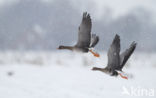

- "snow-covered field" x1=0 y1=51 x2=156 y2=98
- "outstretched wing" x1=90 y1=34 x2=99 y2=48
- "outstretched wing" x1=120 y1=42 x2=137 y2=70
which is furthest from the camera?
"snow-covered field" x1=0 y1=51 x2=156 y2=98

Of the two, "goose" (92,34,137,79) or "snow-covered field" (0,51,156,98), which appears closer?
"goose" (92,34,137,79)

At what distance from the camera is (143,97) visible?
890 centimetres

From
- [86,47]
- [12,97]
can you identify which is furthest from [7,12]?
[86,47]

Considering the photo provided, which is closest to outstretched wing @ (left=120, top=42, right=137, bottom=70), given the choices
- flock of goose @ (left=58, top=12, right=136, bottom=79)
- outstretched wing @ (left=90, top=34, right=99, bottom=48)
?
flock of goose @ (left=58, top=12, right=136, bottom=79)

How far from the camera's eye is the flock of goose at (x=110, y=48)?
2.00 m

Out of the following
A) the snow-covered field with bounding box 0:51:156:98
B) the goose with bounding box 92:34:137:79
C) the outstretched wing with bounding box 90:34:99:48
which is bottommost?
the snow-covered field with bounding box 0:51:156:98

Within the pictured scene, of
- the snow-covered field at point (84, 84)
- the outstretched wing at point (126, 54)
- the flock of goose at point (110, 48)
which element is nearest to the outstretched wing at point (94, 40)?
the flock of goose at point (110, 48)

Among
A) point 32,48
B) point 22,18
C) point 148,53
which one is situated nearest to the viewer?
point 148,53

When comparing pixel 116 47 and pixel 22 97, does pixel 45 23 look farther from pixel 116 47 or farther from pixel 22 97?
pixel 116 47

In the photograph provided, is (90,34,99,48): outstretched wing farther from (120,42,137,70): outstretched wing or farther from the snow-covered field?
(120,42,137,70): outstretched wing

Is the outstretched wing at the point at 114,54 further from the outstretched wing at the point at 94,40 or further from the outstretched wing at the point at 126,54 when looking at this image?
the outstretched wing at the point at 94,40

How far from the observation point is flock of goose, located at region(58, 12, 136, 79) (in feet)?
6.56

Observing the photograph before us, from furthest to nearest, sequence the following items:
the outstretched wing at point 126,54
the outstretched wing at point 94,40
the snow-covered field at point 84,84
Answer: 1. the snow-covered field at point 84,84
2. the outstretched wing at point 94,40
3. the outstretched wing at point 126,54

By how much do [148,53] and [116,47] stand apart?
28.4 metres
